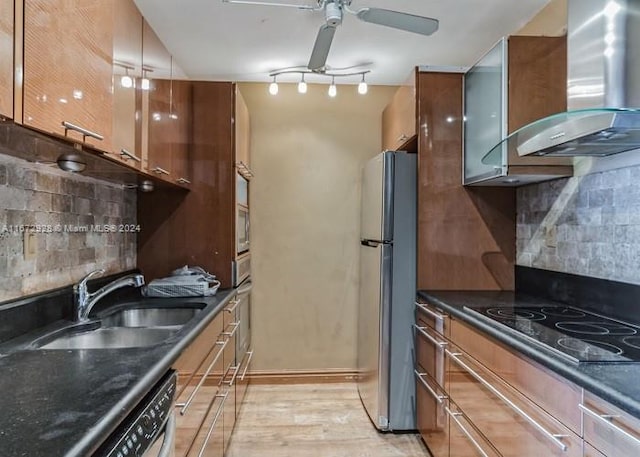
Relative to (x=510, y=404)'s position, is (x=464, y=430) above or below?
below

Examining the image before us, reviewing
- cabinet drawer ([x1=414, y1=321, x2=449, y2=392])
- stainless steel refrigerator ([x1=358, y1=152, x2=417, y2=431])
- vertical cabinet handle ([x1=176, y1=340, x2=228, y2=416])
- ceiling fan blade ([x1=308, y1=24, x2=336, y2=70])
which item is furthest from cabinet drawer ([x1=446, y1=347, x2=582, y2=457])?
ceiling fan blade ([x1=308, y1=24, x2=336, y2=70])

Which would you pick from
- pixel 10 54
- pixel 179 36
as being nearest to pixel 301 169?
pixel 179 36

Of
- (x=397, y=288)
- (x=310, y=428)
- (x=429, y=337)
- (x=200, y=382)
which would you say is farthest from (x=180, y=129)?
(x=310, y=428)

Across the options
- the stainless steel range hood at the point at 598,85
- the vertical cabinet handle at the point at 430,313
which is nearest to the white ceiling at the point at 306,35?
the stainless steel range hood at the point at 598,85

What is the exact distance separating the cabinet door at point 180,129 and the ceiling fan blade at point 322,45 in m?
0.78

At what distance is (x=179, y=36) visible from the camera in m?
2.80

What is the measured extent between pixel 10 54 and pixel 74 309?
1.24 meters

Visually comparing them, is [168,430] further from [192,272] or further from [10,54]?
[192,272]

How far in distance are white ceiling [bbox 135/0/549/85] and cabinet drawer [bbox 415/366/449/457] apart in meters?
2.07

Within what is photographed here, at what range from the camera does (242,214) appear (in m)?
3.18

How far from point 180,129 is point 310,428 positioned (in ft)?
6.80

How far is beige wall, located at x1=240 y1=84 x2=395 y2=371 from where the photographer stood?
3654 millimetres

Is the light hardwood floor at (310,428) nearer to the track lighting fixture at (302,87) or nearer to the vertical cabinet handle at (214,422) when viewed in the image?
the vertical cabinet handle at (214,422)

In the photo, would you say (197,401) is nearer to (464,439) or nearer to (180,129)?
(464,439)
